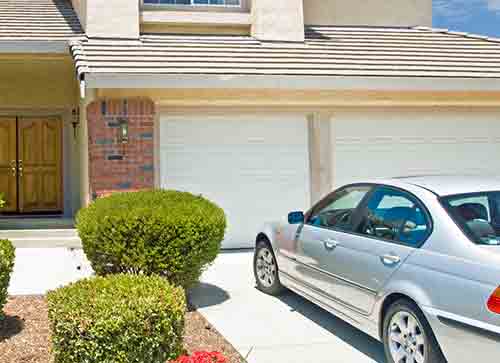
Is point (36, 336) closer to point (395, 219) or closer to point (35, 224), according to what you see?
point (395, 219)

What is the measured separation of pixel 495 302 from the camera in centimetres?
326

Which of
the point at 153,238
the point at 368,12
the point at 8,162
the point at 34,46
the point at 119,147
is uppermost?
the point at 368,12

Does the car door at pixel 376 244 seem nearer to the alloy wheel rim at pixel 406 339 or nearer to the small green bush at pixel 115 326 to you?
the alloy wheel rim at pixel 406 339

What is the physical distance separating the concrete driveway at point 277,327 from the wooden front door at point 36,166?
6730mm

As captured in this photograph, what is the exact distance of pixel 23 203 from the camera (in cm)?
1248

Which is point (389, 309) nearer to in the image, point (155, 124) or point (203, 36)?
point (155, 124)

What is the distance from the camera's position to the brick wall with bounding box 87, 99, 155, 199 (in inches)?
346

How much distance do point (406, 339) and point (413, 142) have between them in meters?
6.77

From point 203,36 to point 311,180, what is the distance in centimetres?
349

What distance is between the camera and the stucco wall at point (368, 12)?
12922mm

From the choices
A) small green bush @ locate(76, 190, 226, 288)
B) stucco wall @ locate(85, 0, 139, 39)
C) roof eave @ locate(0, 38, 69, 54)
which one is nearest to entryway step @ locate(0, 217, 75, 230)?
roof eave @ locate(0, 38, 69, 54)

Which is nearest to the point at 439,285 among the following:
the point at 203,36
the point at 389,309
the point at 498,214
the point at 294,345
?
the point at 389,309

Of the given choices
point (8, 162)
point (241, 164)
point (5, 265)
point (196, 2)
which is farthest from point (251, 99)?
point (8, 162)

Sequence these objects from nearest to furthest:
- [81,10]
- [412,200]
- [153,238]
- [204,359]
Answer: [204,359] < [412,200] < [153,238] < [81,10]
